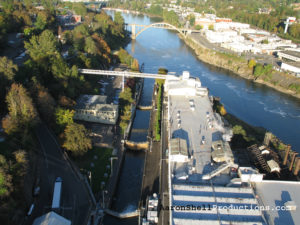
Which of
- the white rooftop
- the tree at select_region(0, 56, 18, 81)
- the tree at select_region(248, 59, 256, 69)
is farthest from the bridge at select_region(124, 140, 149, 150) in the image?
the tree at select_region(248, 59, 256, 69)

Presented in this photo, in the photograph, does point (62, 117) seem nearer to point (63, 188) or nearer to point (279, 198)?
point (63, 188)

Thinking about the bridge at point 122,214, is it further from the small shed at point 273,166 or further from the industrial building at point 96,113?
the industrial building at point 96,113

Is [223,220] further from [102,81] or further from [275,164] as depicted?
[102,81]

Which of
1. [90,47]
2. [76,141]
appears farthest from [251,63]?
[76,141]

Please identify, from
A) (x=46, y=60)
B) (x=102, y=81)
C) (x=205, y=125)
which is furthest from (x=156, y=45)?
(x=205, y=125)

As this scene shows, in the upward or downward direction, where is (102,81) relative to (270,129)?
upward

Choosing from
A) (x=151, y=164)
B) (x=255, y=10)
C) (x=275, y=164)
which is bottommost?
(x=151, y=164)

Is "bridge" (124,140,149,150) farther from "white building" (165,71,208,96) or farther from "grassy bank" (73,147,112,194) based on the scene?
"white building" (165,71,208,96)
